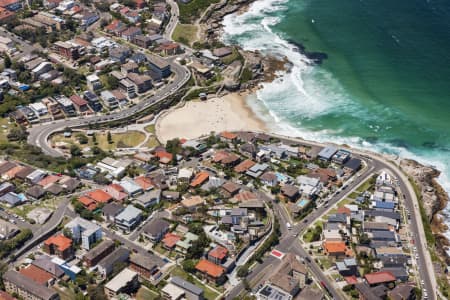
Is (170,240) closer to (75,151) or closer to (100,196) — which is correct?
(100,196)

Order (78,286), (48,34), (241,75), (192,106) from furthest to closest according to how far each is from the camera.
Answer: (48,34) < (241,75) < (192,106) < (78,286)

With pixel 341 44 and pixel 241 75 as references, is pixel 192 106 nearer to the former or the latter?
pixel 241 75

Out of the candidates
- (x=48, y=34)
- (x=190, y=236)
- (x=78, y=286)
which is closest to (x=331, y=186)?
(x=190, y=236)

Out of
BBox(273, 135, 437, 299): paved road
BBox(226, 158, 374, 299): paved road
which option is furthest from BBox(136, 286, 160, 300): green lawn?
BBox(273, 135, 437, 299): paved road

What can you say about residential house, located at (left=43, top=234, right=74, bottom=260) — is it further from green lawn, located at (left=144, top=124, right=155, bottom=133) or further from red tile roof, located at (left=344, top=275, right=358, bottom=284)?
green lawn, located at (left=144, top=124, right=155, bottom=133)

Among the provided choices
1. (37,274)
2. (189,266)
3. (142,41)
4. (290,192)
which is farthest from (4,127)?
(290,192)

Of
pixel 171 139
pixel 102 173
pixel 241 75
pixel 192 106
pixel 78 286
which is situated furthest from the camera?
pixel 241 75

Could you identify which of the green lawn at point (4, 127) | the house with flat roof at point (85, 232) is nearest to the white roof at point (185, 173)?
the house with flat roof at point (85, 232)
